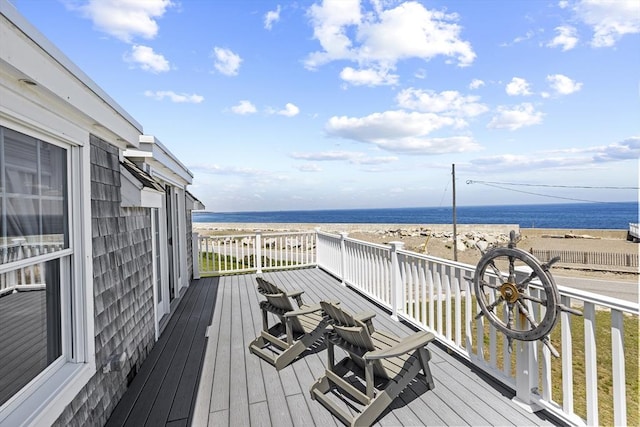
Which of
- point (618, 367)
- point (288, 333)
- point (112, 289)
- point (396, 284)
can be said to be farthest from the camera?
point (396, 284)

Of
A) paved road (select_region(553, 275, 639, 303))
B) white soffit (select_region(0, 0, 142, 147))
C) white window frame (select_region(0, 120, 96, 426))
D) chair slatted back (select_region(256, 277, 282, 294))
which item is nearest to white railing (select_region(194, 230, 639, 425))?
chair slatted back (select_region(256, 277, 282, 294))

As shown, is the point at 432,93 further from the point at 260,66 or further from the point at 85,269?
the point at 85,269

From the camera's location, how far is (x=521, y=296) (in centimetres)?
228

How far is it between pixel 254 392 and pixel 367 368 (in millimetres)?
1025

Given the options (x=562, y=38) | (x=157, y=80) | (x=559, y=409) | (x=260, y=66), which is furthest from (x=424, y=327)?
(x=562, y=38)

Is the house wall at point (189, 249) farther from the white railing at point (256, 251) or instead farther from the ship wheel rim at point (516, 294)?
the ship wheel rim at point (516, 294)

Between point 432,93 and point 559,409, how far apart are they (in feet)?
50.5

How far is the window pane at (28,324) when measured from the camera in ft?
4.92

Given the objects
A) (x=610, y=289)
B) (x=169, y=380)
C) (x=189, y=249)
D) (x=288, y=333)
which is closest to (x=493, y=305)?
(x=288, y=333)

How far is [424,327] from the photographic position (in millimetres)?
3807

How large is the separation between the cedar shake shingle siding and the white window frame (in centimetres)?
11

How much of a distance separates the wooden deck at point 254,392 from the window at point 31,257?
96 cm

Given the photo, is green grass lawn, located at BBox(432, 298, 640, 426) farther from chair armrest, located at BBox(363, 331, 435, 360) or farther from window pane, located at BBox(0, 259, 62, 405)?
window pane, located at BBox(0, 259, 62, 405)

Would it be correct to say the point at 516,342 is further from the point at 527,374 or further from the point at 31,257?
the point at 31,257
